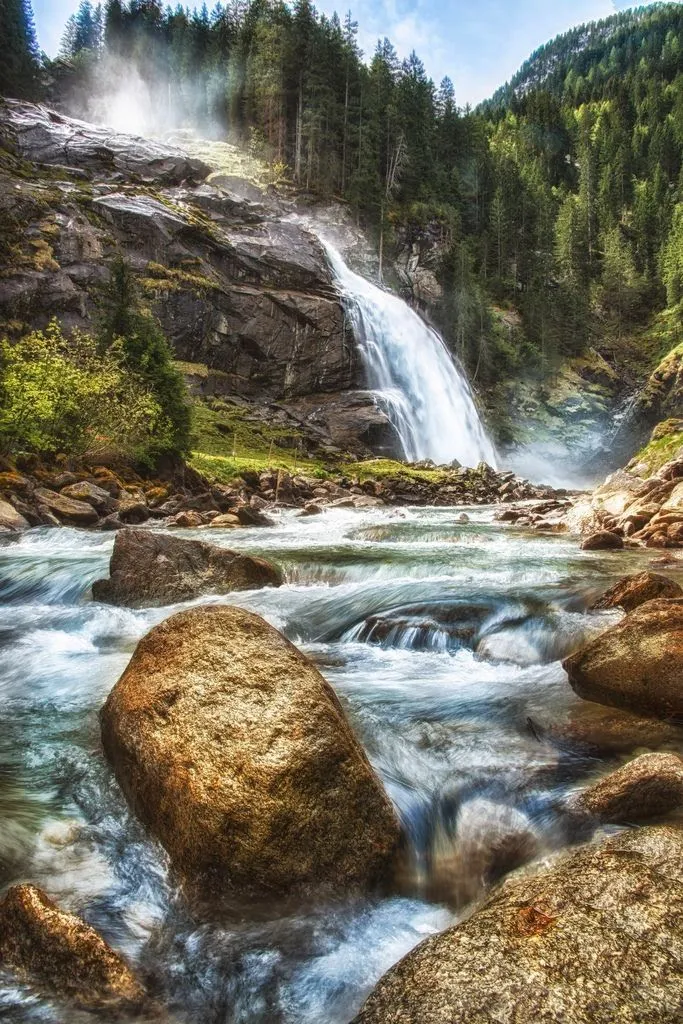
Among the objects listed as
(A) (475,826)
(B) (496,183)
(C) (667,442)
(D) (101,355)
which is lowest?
(A) (475,826)

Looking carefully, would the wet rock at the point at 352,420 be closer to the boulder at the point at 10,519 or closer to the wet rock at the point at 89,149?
the wet rock at the point at 89,149

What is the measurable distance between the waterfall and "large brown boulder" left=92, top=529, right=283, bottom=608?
33716mm

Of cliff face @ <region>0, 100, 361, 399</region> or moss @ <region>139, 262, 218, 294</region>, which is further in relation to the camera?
moss @ <region>139, 262, 218, 294</region>

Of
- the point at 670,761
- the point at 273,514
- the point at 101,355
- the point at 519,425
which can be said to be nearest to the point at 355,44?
the point at 519,425

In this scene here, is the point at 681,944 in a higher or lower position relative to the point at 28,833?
higher

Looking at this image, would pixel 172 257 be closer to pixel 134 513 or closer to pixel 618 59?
pixel 134 513

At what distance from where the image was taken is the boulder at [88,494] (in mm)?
18891

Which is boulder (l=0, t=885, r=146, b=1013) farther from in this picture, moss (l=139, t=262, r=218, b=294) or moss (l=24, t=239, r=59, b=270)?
moss (l=139, t=262, r=218, b=294)

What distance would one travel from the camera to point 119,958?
10.3 ft

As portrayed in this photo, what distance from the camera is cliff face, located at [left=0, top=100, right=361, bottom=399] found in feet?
129

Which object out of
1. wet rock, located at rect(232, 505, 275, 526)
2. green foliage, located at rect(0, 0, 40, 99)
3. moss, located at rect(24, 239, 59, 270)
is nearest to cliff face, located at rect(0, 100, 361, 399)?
moss, located at rect(24, 239, 59, 270)

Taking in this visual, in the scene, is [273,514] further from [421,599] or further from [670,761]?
[670,761]

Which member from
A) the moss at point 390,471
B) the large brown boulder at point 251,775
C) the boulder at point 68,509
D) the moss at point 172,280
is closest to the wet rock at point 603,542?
the large brown boulder at point 251,775

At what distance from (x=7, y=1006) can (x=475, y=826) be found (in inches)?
120
